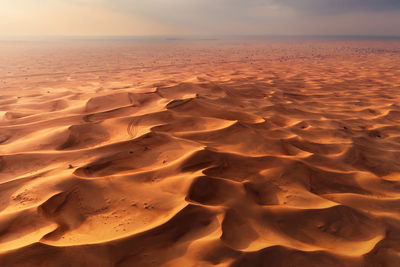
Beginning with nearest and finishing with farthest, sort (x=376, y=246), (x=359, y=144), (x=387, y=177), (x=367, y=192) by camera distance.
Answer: (x=376, y=246) → (x=367, y=192) → (x=387, y=177) → (x=359, y=144)

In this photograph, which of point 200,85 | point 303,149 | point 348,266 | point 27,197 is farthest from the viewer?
point 200,85

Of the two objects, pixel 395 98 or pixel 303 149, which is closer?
pixel 303 149

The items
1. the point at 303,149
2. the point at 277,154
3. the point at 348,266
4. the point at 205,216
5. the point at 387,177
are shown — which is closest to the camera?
the point at 348,266

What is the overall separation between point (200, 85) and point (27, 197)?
3.83 meters

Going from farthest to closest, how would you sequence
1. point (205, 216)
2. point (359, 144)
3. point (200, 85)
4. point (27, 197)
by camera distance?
point (200, 85)
point (359, 144)
point (27, 197)
point (205, 216)

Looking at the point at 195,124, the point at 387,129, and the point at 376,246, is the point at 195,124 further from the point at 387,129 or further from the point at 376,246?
the point at 387,129

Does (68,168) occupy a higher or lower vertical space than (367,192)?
higher

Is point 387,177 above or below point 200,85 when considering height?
below

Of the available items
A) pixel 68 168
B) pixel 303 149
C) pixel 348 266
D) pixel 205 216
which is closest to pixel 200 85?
pixel 303 149

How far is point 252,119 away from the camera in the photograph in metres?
3.54

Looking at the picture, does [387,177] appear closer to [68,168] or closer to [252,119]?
[252,119]

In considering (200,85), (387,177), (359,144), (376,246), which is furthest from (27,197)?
(200,85)

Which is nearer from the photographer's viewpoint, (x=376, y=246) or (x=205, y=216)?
(x=376, y=246)

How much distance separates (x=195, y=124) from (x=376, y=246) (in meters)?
2.16
